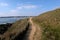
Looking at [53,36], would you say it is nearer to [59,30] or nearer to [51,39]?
[51,39]

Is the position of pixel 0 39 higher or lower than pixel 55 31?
lower

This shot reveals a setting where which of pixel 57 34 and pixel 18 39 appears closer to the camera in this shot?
pixel 57 34

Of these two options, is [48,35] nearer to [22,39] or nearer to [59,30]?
A: [59,30]

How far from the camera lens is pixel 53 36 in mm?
17875

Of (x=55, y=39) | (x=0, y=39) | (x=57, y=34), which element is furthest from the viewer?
(x=0, y=39)

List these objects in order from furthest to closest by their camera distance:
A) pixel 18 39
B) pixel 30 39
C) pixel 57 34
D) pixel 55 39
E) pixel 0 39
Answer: pixel 0 39
pixel 18 39
pixel 30 39
pixel 57 34
pixel 55 39

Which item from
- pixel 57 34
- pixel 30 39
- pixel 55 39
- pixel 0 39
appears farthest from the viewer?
pixel 0 39

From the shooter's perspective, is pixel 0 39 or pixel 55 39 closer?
pixel 55 39

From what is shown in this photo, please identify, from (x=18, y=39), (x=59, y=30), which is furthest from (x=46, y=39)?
(x=18, y=39)

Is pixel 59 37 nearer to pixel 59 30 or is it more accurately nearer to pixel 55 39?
pixel 55 39

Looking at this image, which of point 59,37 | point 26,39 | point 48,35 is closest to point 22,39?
point 26,39

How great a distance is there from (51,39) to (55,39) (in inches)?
22.5

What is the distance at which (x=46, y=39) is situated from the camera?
18109 millimetres

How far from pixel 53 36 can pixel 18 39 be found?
8154 mm
